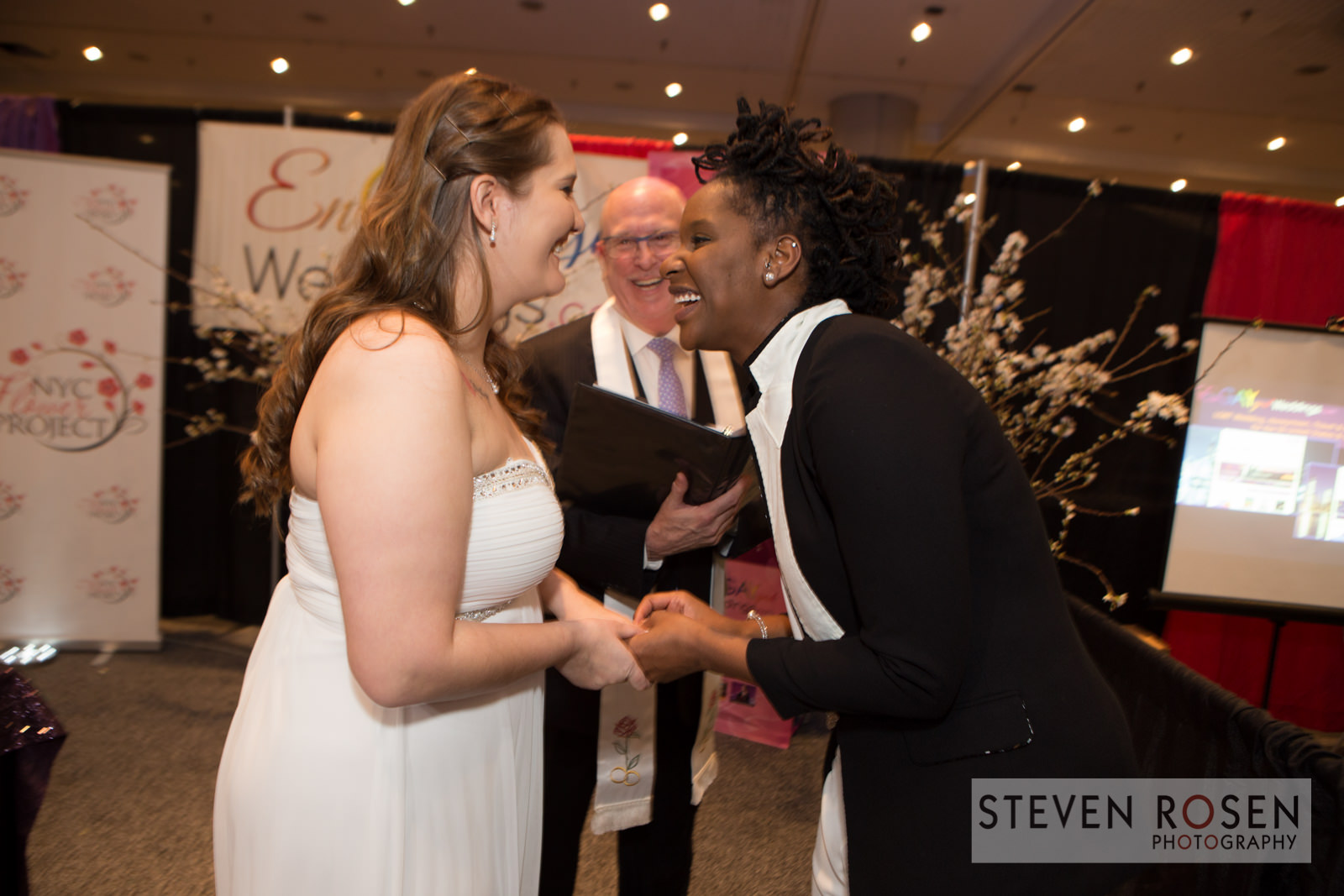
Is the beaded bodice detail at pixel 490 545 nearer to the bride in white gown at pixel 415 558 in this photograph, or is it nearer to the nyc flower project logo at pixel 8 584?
the bride in white gown at pixel 415 558

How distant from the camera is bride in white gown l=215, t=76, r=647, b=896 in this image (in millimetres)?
860

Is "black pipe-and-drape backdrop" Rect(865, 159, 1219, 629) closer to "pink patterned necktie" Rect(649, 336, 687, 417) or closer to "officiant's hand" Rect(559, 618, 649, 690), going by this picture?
"pink patterned necktie" Rect(649, 336, 687, 417)

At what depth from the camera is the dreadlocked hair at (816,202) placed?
1.12m

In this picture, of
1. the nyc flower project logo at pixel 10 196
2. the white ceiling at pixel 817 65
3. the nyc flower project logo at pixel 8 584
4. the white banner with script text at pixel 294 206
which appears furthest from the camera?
the white ceiling at pixel 817 65

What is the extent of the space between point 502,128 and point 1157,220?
4379mm

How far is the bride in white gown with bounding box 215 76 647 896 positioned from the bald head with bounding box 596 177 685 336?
0.87 meters

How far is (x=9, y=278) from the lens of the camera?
12.3 feet

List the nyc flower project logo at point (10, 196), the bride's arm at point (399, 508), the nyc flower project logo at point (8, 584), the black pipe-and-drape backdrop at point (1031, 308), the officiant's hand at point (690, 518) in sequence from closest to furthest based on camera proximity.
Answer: the bride's arm at point (399, 508) → the officiant's hand at point (690, 518) → the nyc flower project logo at point (10, 196) → the nyc flower project logo at point (8, 584) → the black pipe-and-drape backdrop at point (1031, 308)

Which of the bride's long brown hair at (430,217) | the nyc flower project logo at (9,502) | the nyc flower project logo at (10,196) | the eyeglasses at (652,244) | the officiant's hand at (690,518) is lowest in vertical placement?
the nyc flower project logo at (9,502)

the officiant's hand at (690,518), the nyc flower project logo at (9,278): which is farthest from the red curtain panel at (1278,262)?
the nyc flower project logo at (9,278)

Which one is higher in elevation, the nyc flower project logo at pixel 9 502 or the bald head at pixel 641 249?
the bald head at pixel 641 249

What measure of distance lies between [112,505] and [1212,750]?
4447 mm

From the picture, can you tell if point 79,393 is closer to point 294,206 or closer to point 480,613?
point 294,206

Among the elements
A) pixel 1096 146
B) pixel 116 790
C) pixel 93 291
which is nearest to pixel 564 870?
pixel 116 790
